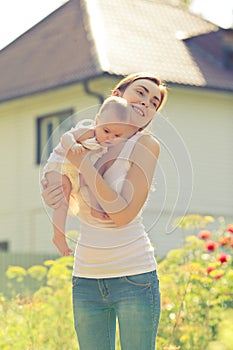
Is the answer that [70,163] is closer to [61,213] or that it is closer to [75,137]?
[75,137]

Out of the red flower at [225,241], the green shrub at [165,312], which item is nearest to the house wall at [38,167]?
the red flower at [225,241]

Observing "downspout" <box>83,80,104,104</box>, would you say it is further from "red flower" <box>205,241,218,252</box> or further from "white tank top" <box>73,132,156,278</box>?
"white tank top" <box>73,132,156,278</box>

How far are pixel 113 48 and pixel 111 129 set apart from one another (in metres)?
18.5

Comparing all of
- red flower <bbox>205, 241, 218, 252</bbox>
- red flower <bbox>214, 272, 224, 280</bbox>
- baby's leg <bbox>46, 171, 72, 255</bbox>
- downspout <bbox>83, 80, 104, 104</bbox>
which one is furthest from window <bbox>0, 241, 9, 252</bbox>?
baby's leg <bbox>46, 171, 72, 255</bbox>

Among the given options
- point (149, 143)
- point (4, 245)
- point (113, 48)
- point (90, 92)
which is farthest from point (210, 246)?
point (4, 245)

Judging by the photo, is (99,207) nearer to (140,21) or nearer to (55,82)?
(55,82)

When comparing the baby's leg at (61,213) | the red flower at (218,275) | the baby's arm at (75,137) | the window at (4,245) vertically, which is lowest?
the red flower at (218,275)

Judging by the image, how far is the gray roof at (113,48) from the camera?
22.2m

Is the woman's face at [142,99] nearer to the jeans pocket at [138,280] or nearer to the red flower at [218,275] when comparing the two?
the jeans pocket at [138,280]

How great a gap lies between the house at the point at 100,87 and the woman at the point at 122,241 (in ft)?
54.9

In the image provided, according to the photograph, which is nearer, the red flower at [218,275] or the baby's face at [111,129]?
the baby's face at [111,129]

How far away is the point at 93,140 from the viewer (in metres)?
3.96

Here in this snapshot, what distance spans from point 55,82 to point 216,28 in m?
6.02

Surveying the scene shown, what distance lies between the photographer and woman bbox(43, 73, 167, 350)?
3949 mm
